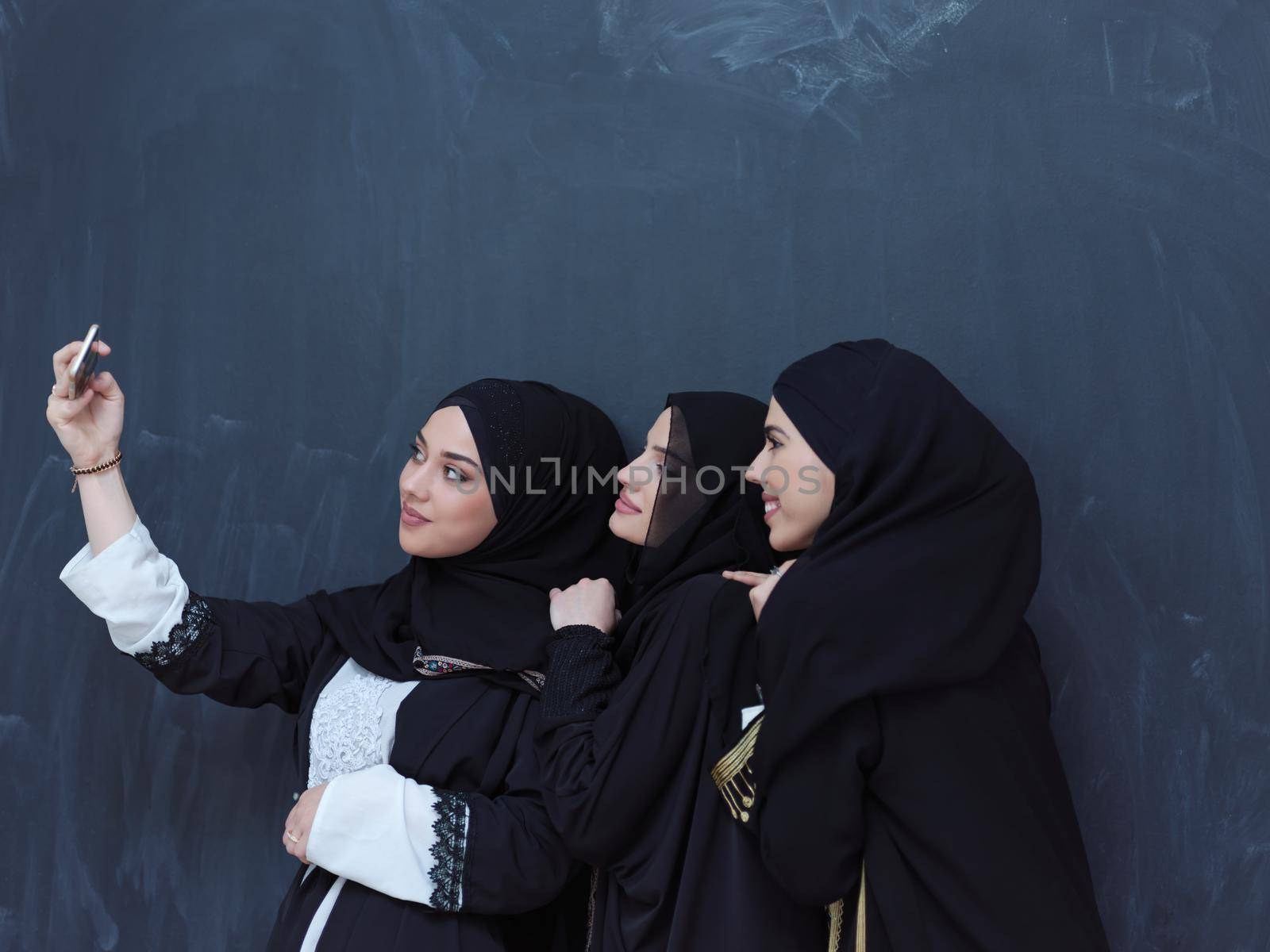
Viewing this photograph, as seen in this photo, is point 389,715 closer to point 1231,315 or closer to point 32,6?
point 1231,315

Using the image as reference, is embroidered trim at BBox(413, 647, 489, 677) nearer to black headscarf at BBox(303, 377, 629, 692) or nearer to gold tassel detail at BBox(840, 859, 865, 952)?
black headscarf at BBox(303, 377, 629, 692)

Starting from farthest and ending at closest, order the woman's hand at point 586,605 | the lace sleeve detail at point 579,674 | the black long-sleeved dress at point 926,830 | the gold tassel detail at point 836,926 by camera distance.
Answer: the woman's hand at point 586,605 < the lace sleeve detail at point 579,674 < the gold tassel detail at point 836,926 < the black long-sleeved dress at point 926,830

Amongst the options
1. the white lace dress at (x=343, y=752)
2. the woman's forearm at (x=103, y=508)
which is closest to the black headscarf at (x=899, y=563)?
the white lace dress at (x=343, y=752)

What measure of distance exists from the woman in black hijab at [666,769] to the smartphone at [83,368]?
929 millimetres

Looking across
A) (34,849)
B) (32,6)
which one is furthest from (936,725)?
(32,6)

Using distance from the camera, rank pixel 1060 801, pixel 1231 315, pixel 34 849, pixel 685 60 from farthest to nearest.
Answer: pixel 34 849
pixel 685 60
pixel 1231 315
pixel 1060 801

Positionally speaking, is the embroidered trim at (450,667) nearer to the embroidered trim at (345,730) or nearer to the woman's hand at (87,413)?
the embroidered trim at (345,730)

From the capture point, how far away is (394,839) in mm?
1830

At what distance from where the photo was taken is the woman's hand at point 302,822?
186cm

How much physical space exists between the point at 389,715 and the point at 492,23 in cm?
147

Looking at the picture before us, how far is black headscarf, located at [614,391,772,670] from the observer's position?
192 centimetres

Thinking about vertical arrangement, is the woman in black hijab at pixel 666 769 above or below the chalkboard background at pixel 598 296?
below

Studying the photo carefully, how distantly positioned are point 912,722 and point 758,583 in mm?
307

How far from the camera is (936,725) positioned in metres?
1.57
